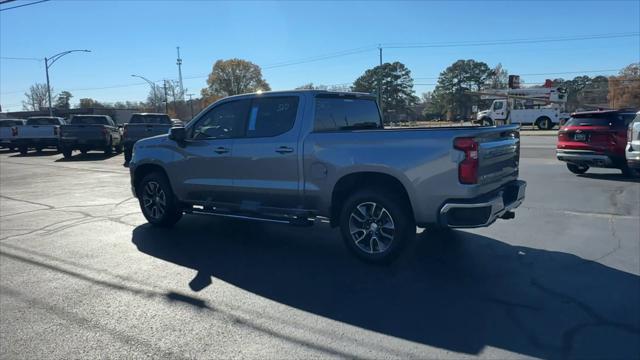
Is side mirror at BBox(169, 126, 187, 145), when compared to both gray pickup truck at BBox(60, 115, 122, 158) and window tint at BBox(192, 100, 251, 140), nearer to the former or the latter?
window tint at BBox(192, 100, 251, 140)

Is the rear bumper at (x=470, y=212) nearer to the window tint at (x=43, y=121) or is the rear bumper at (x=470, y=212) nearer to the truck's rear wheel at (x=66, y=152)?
the truck's rear wheel at (x=66, y=152)

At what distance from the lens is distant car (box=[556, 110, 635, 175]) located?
1141cm

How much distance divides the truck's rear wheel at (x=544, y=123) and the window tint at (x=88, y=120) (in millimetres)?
34674

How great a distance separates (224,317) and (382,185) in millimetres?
2297

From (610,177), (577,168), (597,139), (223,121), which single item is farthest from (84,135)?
(610,177)

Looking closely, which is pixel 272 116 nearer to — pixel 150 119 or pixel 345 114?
pixel 345 114

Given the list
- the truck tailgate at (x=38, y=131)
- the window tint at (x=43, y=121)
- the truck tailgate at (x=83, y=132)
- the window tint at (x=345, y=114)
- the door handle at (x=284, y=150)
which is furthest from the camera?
the window tint at (x=43, y=121)

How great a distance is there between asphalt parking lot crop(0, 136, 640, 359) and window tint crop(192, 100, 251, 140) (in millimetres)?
1517

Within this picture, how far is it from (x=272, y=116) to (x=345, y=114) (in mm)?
983

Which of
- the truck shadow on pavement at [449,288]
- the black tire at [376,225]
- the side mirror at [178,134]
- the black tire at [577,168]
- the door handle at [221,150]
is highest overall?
the side mirror at [178,134]

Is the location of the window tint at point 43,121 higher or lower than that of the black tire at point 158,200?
higher

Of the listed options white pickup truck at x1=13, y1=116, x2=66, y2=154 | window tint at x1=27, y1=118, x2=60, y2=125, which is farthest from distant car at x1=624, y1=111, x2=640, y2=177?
window tint at x1=27, y1=118, x2=60, y2=125

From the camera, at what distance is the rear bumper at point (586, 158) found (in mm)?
11477

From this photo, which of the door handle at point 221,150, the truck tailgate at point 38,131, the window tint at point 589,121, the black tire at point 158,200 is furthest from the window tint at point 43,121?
the window tint at point 589,121
